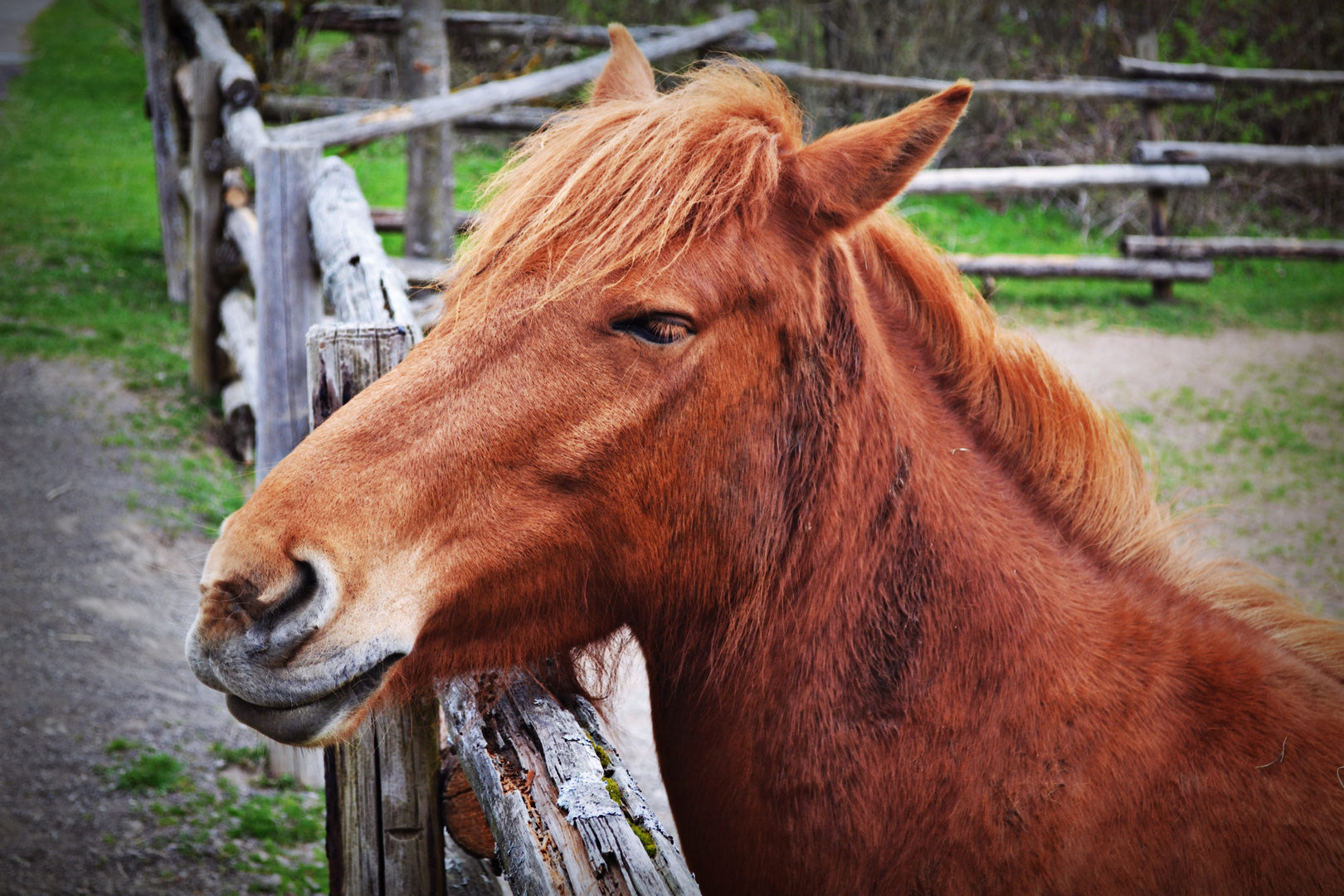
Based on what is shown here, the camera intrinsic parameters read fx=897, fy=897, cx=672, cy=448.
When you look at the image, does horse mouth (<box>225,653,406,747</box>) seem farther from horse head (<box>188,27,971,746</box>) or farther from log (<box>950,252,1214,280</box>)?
Result: log (<box>950,252,1214,280</box>)

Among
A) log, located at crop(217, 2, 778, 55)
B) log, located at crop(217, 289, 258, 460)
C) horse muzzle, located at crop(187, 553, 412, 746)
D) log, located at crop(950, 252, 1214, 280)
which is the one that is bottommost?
log, located at crop(217, 289, 258, 460)

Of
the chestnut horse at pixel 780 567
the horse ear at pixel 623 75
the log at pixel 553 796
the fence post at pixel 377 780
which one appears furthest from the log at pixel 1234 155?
the log at pixel 553 796

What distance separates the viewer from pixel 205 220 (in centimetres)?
646

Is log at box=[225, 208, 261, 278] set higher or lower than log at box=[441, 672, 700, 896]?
lower

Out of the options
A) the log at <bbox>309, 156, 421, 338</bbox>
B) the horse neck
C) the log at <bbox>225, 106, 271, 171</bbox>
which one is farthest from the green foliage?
the horse neck

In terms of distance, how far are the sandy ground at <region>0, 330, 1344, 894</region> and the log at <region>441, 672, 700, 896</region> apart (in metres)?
0.30

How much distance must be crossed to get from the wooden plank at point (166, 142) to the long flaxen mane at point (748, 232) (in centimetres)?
849

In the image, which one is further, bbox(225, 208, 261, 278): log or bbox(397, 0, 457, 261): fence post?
bbox(397, 0, 457, 261): fence post

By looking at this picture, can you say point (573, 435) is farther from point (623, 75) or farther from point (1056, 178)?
point (1056, 178)

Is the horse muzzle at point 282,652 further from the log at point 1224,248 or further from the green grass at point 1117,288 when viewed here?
the log at point 1224,248

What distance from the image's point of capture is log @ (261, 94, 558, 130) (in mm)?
8344

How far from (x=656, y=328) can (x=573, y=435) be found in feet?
0.76

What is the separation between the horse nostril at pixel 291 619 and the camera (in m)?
1.33

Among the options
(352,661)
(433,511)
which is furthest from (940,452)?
(352,661)
